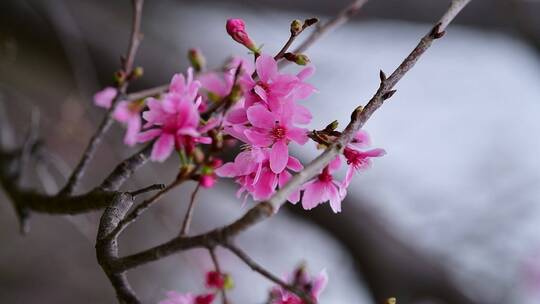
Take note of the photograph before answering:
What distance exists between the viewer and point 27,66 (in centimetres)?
188

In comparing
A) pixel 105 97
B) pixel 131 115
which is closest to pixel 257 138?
pixel 131 115

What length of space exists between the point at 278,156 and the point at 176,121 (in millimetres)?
91

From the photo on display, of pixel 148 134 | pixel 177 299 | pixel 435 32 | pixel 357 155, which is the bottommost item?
pixel 177 299

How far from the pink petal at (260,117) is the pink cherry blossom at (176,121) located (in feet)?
0.15

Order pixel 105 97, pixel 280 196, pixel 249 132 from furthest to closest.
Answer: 1. pixel 105 97
2. pixel 249 132
3. pixel 280 196

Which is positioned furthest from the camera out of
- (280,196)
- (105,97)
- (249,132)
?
(105,97)

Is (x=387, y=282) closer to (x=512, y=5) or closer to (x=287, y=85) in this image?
(x=512, y=5)

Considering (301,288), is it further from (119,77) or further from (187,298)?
(119,77)

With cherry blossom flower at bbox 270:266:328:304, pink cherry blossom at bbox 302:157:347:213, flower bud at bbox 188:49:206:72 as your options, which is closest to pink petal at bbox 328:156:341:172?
pink cherry blossom at bbox 302:157:347:213

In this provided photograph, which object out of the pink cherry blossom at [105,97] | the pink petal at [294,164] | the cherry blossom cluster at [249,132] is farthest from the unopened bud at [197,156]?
the pink cherry blossom at [105,97]

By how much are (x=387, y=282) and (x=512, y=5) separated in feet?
3.05

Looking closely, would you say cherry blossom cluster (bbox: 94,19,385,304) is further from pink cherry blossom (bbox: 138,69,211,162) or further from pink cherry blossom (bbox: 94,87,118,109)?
pink cherry blossom (bbox: 94,87,118,109)

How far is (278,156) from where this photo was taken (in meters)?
0.47

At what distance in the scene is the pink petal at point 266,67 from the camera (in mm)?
481
